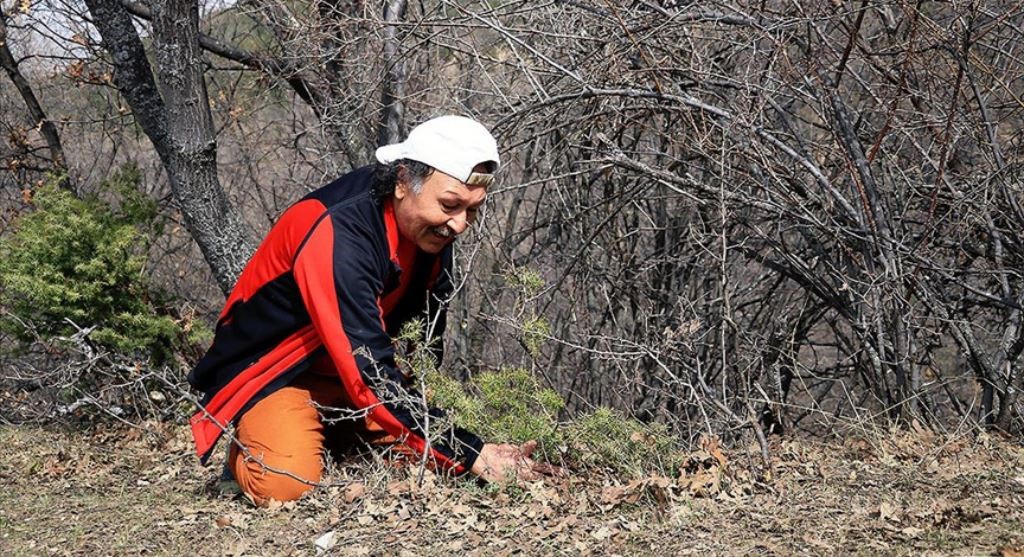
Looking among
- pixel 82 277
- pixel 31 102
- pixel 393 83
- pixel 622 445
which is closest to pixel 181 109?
pixel 82 277

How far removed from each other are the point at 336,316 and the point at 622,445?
1284 mm

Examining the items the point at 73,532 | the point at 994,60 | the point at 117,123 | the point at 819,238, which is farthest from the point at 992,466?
the point at 117,123

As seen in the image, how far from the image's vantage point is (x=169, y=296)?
7.27 meters

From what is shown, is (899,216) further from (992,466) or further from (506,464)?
(506,464)

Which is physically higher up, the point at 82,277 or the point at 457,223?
the point at 457,223

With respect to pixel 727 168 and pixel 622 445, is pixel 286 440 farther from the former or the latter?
pixel 727 168

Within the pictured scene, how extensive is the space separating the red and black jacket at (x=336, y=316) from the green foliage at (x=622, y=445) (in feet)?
1.49

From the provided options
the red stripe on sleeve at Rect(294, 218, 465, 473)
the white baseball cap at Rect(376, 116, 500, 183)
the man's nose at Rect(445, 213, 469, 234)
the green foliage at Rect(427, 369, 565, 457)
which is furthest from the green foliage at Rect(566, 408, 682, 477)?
the white baseball cap at Rect(376, 116, 500, 183)

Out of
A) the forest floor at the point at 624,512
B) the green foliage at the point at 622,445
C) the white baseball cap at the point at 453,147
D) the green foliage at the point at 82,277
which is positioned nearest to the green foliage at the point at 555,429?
the green foliage at the point at 622,445

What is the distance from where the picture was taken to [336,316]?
4215 millimetres

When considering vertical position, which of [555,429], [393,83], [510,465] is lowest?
[510,465]

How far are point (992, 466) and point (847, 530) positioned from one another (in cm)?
106

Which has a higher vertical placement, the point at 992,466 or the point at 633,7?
the point at 633,7

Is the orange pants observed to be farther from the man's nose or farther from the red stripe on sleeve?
the man's nose
